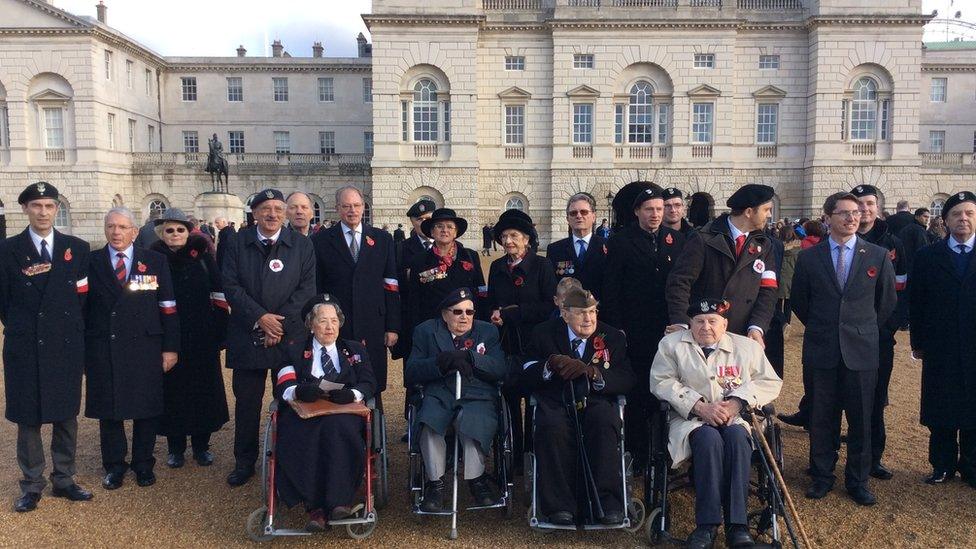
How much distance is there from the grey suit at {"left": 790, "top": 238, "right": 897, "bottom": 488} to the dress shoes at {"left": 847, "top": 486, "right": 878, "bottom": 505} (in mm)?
46

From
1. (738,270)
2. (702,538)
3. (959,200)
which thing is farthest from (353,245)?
(959,200)

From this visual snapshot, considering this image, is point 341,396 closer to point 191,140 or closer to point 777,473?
point 777,473

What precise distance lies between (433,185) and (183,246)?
89.6 ft

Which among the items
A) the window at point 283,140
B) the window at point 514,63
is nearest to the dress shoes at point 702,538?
the window at point 514,63

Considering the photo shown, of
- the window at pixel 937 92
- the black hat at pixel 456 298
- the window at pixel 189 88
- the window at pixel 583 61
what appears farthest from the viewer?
the window at pixel 937 92

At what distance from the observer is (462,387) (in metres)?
5.00

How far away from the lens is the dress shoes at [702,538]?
163 inches

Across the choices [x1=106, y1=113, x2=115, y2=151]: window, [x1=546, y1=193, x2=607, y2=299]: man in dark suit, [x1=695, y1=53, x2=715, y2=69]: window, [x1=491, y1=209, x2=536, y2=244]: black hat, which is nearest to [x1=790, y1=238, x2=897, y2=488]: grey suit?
[x1=546, y1=193, x2=607, y2=299]: man in dark suit

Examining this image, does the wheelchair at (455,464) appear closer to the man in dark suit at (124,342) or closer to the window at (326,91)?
the man in dark suit at (124,342)

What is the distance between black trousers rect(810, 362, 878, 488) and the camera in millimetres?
5164

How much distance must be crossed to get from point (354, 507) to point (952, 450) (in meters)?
4.97

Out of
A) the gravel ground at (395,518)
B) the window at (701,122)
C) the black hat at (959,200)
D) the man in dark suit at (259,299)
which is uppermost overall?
the window at (701,122)

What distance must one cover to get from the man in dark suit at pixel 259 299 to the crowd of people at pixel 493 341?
18mm

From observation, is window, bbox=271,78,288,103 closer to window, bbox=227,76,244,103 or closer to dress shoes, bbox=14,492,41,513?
window, bbox=227,76,244,103
